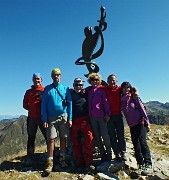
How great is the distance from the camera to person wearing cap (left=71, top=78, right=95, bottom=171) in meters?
9.56

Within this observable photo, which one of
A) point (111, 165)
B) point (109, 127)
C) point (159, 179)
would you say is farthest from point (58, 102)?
point (159, 179)

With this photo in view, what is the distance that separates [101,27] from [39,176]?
26.9 feet

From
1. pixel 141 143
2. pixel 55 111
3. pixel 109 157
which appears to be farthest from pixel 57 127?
pixel 141 143

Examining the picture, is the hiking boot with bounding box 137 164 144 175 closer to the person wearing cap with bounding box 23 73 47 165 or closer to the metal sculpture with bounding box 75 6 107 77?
the person wearing cap with bounding box 23 73 47 165

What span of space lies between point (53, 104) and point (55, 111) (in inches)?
10.2

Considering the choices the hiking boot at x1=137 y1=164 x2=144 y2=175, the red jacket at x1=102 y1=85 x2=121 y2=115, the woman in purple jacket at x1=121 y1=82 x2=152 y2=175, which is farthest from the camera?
the red jacket at x1=102 y1=85 x2=121 y2=115

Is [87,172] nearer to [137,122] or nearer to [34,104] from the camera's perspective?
[137,122]

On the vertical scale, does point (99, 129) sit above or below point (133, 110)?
below

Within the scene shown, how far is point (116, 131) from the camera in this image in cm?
1030

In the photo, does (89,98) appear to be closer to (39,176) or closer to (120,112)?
(120,112)

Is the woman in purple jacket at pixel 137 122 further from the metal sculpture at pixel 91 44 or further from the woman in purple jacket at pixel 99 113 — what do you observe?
the metal sculpture at pixel 91 44

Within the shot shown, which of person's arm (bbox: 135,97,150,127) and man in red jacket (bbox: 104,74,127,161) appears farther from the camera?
man in red jacket (bbox: 104,74,127,161)

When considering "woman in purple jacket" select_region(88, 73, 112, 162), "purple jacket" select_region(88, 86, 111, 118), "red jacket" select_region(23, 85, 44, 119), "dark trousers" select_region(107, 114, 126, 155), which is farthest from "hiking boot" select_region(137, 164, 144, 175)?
"red jacket" select_region(23, 85, 44, 119)

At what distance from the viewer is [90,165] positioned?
377 inches
